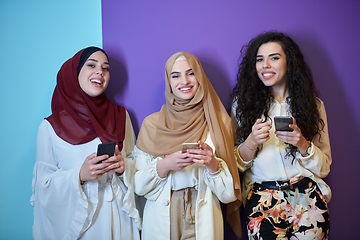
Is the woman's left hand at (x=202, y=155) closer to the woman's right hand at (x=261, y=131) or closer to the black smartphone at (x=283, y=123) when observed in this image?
the woman's right hand at (x=261, y=131)

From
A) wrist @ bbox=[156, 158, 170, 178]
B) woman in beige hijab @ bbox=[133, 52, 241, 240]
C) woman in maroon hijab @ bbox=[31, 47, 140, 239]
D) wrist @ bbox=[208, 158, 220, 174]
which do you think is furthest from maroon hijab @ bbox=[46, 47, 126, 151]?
wrist @ bbox=[208, 158, 220, 174]

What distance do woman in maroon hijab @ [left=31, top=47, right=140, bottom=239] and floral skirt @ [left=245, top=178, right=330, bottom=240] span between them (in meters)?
0.84

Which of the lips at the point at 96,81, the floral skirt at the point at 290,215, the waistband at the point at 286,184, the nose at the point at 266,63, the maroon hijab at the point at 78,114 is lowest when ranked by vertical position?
the floral skirt at the point at 290,215

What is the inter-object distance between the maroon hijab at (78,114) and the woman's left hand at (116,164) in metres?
0.15

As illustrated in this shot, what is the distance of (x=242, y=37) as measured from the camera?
212 cm

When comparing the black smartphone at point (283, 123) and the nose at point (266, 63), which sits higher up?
the nose at point (266, 63)

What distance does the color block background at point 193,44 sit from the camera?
2.06m

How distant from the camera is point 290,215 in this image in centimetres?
157

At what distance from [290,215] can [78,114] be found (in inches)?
62.8

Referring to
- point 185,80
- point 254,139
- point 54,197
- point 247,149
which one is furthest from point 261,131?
point 54,197

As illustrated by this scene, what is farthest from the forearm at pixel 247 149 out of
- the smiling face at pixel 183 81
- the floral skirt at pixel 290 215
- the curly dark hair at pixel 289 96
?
the smiling face at pixel 183 81
